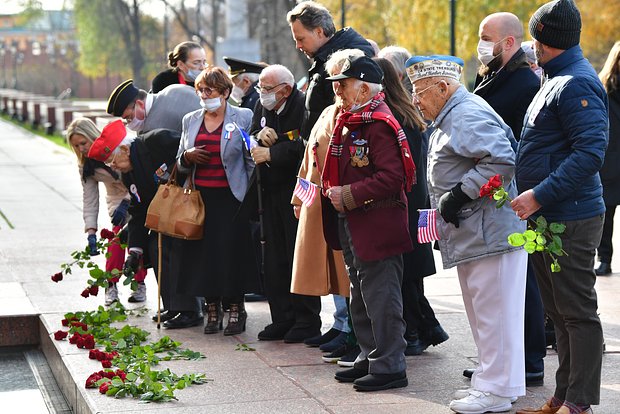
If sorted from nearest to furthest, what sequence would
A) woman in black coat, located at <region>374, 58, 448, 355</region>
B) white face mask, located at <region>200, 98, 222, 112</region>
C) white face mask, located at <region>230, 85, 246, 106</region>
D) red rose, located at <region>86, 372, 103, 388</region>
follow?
red rose, located at <region>86, 372, 103, 388</region> < woman in black coat, located at <region>374, 58, 448, 355</region> < white face mask, located at <region>200, 98, 222, 112</region> < white face mask, located at <region>230, 85, 246, 106</region>

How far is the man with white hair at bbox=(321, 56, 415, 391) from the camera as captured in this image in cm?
586

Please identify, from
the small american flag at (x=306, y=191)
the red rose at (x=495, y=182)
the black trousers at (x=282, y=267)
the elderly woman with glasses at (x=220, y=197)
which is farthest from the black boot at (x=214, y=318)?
the red rose at (x=495, y=182)

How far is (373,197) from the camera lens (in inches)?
229

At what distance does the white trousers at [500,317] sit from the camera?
550 cm

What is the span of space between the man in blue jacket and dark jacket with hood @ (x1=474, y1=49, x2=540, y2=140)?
1080 mm

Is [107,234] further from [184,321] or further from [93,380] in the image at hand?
[93,380]

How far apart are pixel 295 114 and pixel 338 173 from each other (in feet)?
4.51

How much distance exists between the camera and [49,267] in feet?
34.8

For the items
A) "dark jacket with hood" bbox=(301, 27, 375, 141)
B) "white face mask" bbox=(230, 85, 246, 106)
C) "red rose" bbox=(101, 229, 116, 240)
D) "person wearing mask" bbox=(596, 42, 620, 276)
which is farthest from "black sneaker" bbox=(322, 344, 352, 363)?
"person wearing mask" bbox=(596, 42, 620, 276)

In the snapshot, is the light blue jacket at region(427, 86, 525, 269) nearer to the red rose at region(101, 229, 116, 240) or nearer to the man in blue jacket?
the man in blue jacket

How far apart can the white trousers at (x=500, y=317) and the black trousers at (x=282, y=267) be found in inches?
77.9

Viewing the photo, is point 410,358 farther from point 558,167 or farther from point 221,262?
point 558,167

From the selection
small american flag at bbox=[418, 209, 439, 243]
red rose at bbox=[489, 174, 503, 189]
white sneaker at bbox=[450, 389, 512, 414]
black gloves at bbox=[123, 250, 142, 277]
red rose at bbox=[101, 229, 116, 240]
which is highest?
red rose at bbox=[489, 174, 503, 189]

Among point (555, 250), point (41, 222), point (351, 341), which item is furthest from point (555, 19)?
point (41, 222)
